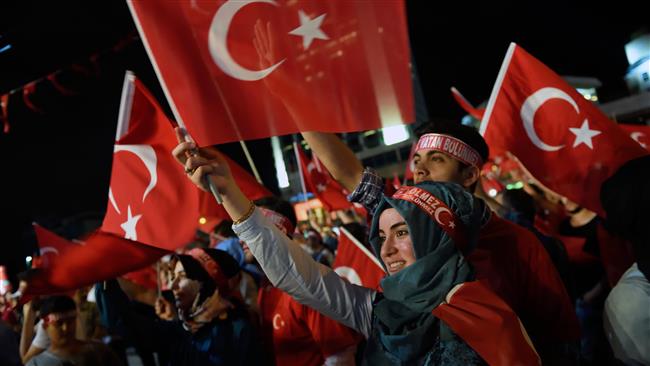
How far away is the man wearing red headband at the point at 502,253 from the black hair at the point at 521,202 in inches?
88.1

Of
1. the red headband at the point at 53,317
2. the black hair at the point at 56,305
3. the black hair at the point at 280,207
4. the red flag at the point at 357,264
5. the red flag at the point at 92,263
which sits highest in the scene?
the red flag at the point at 92,263

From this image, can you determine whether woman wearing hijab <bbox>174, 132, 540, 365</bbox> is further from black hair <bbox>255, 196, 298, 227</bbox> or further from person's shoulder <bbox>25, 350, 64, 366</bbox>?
person's shoulder <bbox>25, 350, 64, 366</bbox>

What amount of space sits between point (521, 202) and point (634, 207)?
→ 90.7 inches

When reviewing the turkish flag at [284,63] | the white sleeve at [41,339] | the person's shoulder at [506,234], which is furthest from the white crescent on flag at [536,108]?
the white sleeve at [41,339]

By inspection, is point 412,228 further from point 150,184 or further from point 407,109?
point 150,184

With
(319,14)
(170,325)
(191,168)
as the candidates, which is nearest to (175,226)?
(170,325)

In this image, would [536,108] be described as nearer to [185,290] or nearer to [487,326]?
[487,326]

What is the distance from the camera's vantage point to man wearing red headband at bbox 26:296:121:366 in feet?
11.2

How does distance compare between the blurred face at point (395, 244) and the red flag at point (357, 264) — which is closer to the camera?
the blurred face at point (395, 244)

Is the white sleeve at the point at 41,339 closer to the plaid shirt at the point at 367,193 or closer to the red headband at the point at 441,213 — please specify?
the plaid shirt at the point at 367,193

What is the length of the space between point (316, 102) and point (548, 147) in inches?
83.0

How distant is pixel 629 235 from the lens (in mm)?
2545

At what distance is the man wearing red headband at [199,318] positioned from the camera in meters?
2.95

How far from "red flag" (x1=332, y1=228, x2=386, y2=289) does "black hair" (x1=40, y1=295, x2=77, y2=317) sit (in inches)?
77.8
